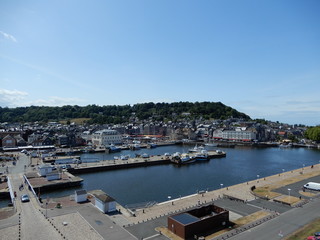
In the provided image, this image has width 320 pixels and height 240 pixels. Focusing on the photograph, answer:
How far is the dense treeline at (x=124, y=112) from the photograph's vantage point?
12912 cm

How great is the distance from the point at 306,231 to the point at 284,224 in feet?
4.52

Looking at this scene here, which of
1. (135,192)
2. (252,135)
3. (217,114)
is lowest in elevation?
(135,192)

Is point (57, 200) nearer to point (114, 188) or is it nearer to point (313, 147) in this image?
point (114, 188)

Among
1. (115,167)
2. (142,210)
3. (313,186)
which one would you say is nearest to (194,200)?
(142,210)

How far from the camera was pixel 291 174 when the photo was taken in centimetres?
3020

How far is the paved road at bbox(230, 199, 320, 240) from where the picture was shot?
13.7 metres

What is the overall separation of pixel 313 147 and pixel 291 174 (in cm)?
4599

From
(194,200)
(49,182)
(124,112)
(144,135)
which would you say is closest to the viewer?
(194,200)

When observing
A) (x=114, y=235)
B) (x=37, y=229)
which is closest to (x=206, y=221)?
(x=114, y=235)

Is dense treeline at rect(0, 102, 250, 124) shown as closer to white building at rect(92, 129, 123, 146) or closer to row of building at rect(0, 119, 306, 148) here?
row of building at rect(0, 119, 306, 148)

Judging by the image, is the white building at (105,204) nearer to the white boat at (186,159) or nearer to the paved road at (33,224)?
the paved road at (33,224)

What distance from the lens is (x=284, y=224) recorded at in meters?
15.2

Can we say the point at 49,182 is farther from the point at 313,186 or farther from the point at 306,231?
the point at 313,186

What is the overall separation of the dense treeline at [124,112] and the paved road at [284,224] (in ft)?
348
